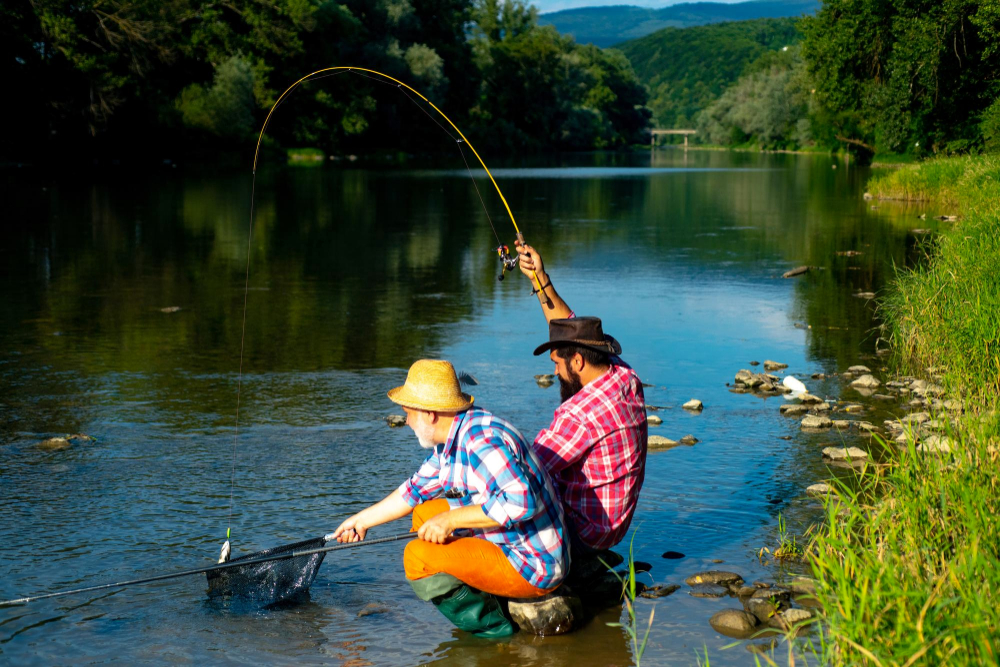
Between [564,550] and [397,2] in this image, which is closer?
[564,550]

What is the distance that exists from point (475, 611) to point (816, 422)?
12.4 feet

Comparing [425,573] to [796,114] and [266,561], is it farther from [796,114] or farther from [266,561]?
[796,114]

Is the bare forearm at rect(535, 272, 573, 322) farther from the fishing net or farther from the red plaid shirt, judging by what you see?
the fishing net

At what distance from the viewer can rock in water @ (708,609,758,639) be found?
4.34 m

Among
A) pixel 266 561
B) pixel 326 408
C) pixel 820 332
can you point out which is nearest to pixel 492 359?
pixel 326 408

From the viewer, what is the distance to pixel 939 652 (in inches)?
114

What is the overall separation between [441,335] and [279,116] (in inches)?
2205

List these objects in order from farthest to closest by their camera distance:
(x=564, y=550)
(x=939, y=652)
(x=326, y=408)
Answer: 1. (x=326, y=408)
2. (x=564, y=550)
3. (x=939, y=652)

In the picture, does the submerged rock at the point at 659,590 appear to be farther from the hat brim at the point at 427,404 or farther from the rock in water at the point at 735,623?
the hat brim at the point at 427,404

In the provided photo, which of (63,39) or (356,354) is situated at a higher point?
(63,39)

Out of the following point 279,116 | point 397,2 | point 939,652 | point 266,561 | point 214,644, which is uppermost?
point 397,2

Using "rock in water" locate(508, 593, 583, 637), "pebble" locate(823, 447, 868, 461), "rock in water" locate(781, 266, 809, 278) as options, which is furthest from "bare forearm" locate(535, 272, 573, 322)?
"rock in water" locate(781, 266, 809, 278)

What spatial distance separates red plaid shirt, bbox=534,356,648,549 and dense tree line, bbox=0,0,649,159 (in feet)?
145

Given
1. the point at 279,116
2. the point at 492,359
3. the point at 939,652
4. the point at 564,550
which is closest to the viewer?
the point at 939,652
